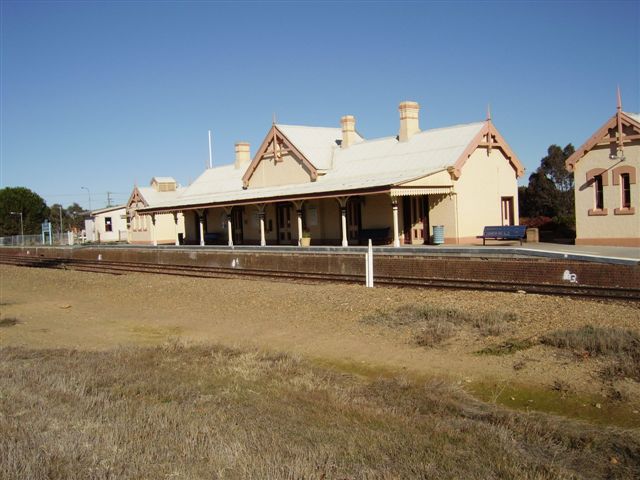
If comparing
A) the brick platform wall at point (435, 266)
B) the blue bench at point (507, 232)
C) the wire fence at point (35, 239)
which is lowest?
the brick platform wall at point (435, 266)

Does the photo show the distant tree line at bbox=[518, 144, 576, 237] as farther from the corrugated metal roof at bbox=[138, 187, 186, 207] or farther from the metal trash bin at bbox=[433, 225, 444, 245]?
the corrugated metal roof at bbox=[138, 187, 186, 207]

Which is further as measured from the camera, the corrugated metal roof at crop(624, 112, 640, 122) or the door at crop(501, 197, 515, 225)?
the door at crop(501, 197, 515, 225)

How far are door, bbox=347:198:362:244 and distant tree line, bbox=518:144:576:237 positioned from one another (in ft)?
40.2

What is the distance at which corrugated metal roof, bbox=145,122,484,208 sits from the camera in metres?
28.1

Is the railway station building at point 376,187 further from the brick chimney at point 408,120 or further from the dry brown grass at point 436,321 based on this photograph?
the dry brown grass at point 436,321

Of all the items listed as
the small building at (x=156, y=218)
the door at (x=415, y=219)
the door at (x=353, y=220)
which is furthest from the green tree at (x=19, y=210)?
the door at (x=415, y=219)

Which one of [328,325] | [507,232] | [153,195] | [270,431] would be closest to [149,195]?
[153,195]

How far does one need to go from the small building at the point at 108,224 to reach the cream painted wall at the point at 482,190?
4460cm

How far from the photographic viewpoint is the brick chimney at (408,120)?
32.3m

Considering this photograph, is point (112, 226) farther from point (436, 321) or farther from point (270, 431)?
point (270, 431)

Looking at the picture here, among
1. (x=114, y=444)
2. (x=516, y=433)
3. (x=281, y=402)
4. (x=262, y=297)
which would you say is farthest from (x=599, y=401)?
(x=262, y=297)

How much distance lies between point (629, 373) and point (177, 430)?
19.2 ft

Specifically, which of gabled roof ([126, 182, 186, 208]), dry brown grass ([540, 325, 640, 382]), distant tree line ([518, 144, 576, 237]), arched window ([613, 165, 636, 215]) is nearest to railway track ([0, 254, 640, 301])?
dry brown grass ([540, 325, 640, 382])

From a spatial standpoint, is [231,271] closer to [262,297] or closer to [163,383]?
[262,297]
